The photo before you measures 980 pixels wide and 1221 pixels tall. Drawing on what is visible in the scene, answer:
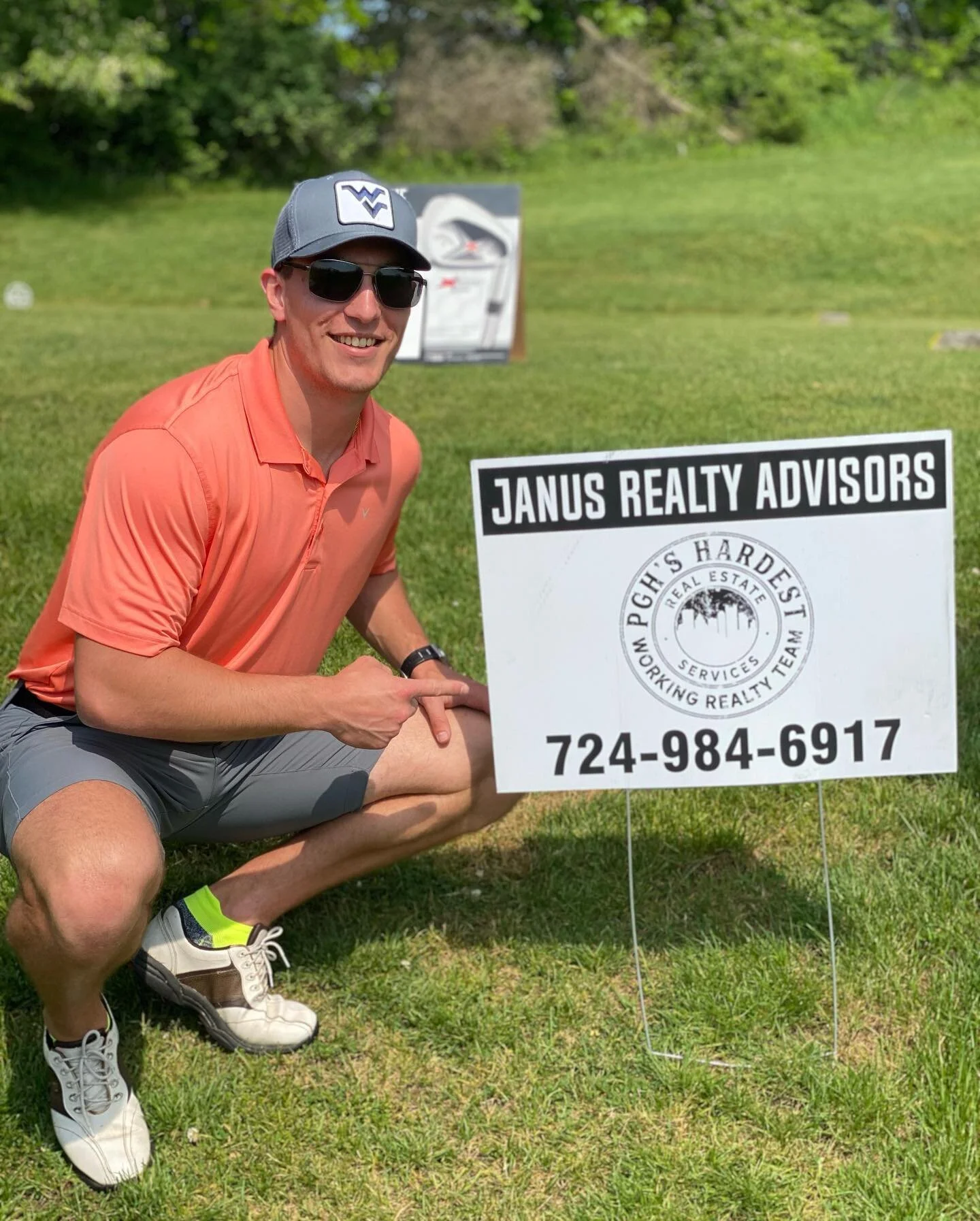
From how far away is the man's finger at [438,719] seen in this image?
119 inches

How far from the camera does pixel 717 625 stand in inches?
106

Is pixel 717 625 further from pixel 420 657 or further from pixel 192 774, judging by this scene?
pixel 192 774

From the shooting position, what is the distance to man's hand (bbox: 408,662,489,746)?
3.02 meters

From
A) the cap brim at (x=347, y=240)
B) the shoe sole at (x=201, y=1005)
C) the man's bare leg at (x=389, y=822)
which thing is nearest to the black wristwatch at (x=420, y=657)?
the man's bare leg at (x=389, y=822)

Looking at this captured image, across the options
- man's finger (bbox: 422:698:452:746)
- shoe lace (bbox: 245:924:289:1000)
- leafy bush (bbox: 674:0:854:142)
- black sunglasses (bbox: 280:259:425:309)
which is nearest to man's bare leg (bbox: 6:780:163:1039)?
shoe lace (bbox: 245:924:289:1000)

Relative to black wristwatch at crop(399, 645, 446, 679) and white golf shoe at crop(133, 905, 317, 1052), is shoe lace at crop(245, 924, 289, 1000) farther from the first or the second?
black wristwatch at crop(399, 645, 446, 679)

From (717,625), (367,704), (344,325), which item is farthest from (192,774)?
(717,625)

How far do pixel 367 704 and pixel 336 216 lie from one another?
3.12ft

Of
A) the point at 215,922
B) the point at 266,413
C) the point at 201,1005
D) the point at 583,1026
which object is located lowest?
the point at 583,1026

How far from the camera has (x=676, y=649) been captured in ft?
8.91

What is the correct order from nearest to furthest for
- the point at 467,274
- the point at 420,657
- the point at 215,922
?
the point at 215,922, the point at 420,657, the point at 467,274

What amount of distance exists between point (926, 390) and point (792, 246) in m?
11.8

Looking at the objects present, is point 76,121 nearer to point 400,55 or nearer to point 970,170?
point 400,55

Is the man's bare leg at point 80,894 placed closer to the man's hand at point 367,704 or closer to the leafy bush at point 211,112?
the man's hand at point 367,704
